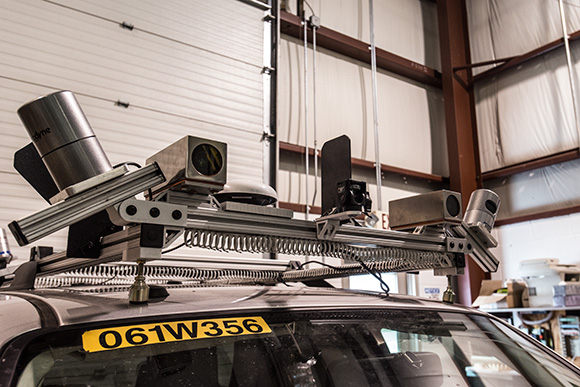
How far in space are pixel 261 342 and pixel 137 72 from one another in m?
3.63

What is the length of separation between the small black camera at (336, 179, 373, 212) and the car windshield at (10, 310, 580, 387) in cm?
24

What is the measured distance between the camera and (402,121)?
278 inches

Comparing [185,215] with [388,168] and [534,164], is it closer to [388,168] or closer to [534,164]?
[388,168]

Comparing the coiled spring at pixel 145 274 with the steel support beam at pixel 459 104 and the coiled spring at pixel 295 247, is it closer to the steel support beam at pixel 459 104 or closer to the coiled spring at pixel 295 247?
the coiled spring at pixel 295 247

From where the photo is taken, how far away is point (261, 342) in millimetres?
1003

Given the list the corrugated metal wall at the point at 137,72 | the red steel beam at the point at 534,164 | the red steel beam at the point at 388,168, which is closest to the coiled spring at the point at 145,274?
the corrugated metal wall at the point at 137,72

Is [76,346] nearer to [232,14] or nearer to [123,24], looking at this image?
[123,24]

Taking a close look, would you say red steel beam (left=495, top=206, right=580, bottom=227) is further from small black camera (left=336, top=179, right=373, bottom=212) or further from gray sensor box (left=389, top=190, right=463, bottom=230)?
small black camera (left=336, top=179, right=373, bottom=212)

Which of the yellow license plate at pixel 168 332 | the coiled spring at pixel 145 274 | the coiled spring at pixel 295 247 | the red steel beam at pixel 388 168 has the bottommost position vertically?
the yellow license plate at pixel 168 332

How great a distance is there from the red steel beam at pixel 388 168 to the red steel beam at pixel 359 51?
143 centimetres

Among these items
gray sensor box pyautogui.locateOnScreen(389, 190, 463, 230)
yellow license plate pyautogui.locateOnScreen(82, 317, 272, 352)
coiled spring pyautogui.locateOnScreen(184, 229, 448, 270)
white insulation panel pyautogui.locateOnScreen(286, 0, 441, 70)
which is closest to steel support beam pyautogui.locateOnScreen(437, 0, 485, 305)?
white insulation panel pyautogui.locateOnScreen(286, 0, 441, 70)

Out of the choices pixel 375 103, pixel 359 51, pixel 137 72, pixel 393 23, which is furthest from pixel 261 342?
pixel 393 23

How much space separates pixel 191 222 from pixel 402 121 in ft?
21.0

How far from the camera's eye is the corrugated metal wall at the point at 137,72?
362cm
